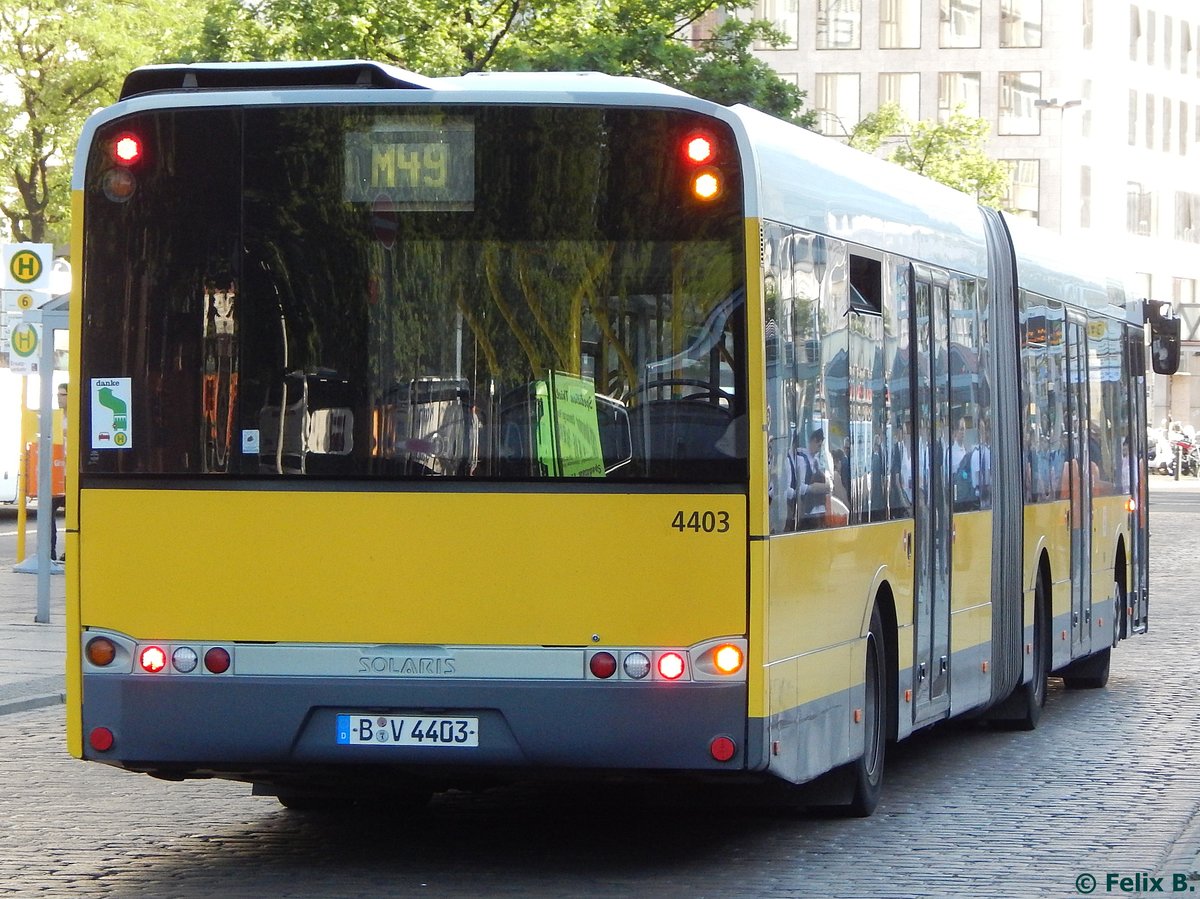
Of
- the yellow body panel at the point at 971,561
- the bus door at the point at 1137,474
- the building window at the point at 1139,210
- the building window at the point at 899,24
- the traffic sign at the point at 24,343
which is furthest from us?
the building window at the point at 1139,210

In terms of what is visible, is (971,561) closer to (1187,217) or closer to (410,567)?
(410,567)

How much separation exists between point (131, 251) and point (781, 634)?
8.52ft

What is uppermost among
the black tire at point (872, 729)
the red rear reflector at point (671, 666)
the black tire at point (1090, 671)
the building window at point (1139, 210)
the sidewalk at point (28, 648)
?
the building window at point (1139, 210)

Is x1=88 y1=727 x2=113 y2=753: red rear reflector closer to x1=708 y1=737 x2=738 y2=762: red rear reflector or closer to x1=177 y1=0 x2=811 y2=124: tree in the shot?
x1=708 y1=737 x2=738 y2=762: red rear reflector

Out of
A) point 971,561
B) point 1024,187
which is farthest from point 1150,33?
point 971,561

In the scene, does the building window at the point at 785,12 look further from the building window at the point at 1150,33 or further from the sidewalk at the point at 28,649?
the sidewalk at the point at 28,649

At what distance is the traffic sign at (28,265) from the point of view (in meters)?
19.7

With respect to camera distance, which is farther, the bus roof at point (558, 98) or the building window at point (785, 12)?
the building window at point (785, 12)

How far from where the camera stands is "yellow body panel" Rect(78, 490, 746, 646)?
26.9ft

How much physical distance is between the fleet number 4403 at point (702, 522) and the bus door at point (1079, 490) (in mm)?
7149

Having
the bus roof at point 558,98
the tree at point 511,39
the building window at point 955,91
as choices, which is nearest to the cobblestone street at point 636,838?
the bus roof at point 558,98

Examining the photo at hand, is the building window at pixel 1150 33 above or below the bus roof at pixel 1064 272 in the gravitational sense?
above

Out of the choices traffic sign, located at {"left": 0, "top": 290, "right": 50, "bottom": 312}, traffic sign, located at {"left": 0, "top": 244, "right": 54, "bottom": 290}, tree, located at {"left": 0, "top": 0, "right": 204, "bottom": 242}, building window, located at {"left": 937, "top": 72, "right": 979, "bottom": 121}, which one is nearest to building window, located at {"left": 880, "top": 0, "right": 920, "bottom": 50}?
building window, located at {"left": 937, "top": 72, "right": 979, "bottom": 121}

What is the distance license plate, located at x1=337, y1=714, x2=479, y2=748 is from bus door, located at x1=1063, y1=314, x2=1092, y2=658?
748 centimetres
